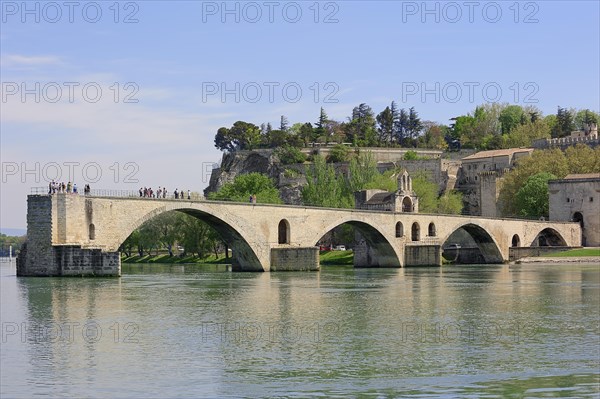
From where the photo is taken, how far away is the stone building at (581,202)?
91812 mm

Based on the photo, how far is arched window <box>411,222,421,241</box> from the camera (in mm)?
77438

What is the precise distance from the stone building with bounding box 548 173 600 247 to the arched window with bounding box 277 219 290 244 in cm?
3874

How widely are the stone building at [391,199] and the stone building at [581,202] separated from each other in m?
14.1

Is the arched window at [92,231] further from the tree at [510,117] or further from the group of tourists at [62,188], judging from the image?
the tree at [510,117]

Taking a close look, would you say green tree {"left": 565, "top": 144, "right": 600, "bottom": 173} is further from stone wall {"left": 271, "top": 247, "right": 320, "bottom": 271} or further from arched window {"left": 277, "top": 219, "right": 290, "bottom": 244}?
arched window {"left": 277, "top": 219, "right": 290, "bottom": 244}

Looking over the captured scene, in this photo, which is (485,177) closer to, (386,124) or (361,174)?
(361,174)

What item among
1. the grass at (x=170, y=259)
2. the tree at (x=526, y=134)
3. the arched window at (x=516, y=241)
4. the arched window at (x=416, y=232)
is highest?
the tree at (x=526, y=134)

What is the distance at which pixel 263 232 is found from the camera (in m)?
60.2

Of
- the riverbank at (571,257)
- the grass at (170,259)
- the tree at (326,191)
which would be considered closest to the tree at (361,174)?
the tree at (326,191)

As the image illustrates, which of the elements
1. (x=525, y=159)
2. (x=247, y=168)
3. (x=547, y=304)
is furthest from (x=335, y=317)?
(x=247, y=168)

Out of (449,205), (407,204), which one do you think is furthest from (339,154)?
(407,204)

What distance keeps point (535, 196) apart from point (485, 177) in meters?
14.9

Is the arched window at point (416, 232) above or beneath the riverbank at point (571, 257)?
above

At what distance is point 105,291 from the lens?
1577 inches
